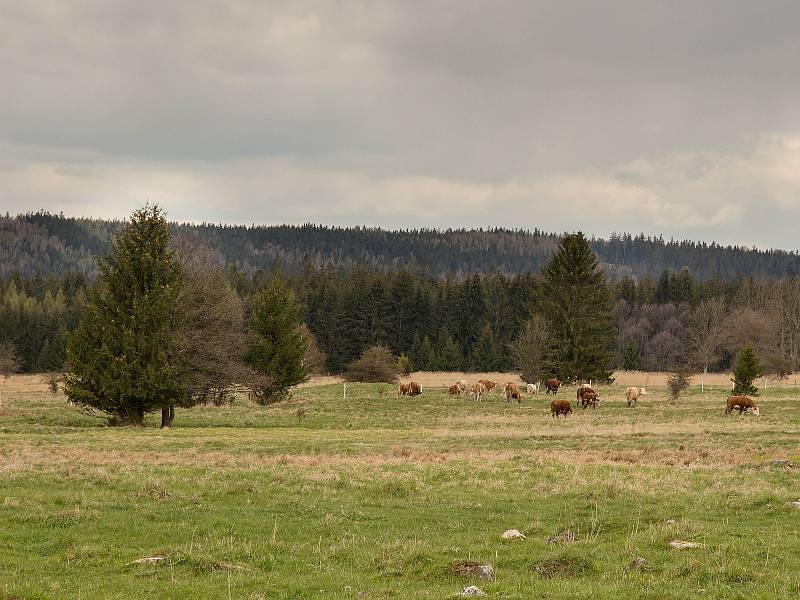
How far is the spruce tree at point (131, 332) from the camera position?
40.8 metres

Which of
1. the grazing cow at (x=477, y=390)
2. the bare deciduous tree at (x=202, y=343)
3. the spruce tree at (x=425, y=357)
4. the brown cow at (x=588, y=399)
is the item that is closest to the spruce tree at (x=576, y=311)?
the grazing cow at (x=477, y=390)

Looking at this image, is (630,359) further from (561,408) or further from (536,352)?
(561,408)

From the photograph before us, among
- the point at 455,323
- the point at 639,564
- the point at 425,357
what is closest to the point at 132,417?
the point at 639,564

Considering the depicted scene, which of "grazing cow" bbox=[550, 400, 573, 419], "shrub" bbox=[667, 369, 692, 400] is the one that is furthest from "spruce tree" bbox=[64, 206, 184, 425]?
"shrub" bbox=[667, 369, 692, 400]

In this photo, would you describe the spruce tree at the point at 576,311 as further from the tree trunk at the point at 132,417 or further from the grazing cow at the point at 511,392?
the tree trunk at the point at 132,417

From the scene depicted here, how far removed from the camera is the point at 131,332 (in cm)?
4112

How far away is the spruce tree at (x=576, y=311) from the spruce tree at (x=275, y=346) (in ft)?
89.4

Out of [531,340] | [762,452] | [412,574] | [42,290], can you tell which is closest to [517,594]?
[412,574]

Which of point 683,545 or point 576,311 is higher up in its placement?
point 576,311

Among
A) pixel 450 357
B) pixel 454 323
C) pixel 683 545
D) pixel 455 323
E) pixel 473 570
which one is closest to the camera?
pixel 473 570

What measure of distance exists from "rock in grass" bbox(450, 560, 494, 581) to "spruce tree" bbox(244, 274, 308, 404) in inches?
1817

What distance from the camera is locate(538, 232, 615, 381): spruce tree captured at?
75625 mm

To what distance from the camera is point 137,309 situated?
41312 millimetres

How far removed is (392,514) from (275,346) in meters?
42.6
